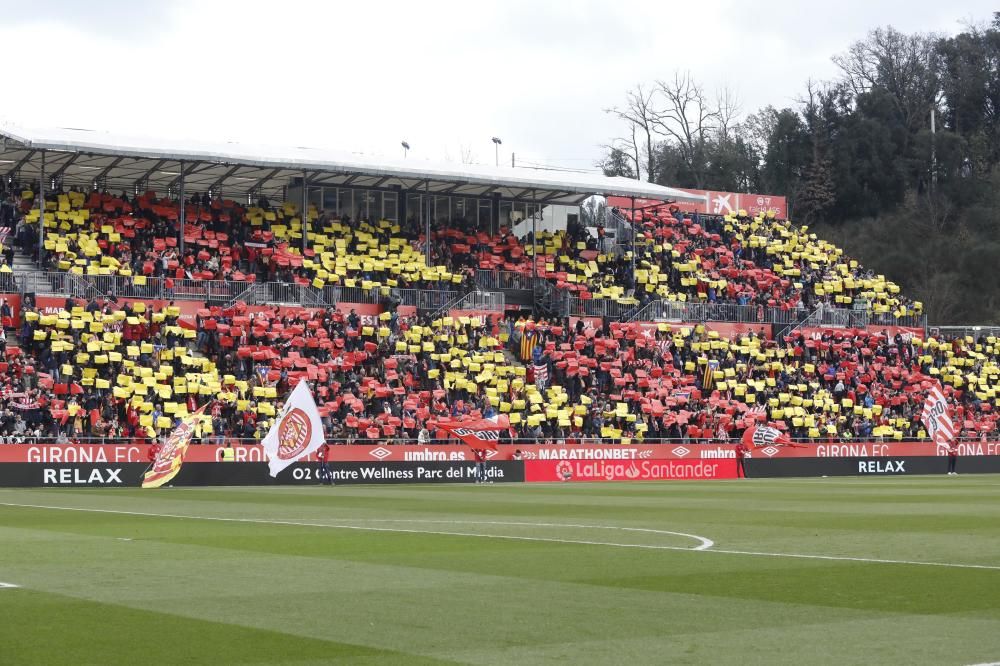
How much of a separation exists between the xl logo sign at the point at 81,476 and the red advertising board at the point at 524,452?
0.54 m

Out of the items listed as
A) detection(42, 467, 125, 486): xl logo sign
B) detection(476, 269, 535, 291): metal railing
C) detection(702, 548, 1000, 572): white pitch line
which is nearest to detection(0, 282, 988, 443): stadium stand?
detection(42, 467, 125, 486): xl logo sign

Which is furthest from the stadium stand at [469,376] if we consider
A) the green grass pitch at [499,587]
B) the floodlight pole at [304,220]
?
→ the green grass pitch at [499,587]

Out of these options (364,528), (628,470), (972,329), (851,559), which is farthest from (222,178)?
(851,559)

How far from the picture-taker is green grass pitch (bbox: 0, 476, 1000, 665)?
11445 mm

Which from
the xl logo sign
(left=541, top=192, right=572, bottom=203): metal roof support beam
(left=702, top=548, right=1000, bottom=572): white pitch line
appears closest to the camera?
(left=702, top=548, right=1000, bottom=572): white pitch line

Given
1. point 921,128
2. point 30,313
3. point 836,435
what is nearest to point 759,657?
point 30,313

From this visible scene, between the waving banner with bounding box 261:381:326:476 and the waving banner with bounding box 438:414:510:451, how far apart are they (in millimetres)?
10130

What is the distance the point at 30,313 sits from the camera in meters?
54.2

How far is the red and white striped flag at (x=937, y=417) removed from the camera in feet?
187

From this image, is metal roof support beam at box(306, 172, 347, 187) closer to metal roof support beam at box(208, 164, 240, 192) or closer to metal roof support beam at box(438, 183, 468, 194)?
metal roof support beam at box(208, 164, 240, 192)

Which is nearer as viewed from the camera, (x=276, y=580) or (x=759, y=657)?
(x=759, y=657)

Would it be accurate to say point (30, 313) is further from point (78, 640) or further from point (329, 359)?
point (78, 640)

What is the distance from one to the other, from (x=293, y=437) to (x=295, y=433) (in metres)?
0.14

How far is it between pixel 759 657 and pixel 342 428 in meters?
44.1
